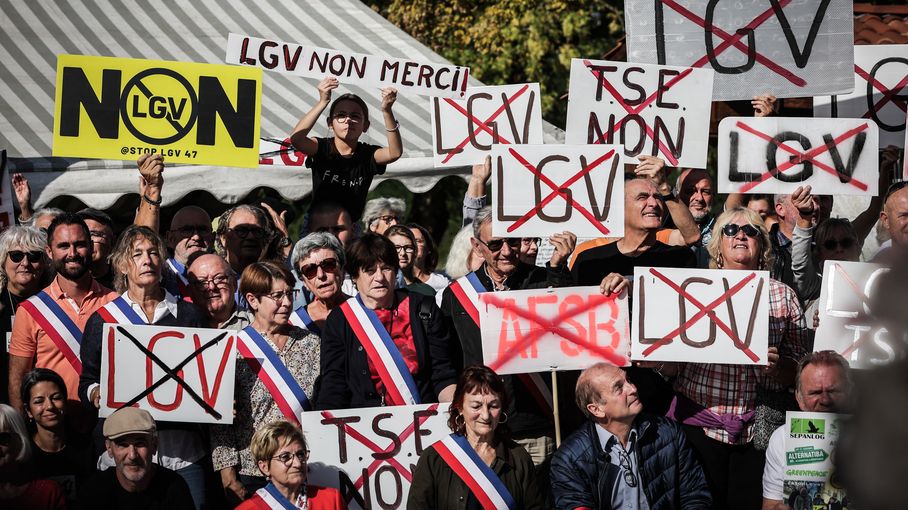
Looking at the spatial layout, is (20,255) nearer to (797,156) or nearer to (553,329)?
(553,329)

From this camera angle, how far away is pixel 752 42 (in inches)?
269

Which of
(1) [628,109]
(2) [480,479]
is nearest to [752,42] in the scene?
(1) [628,109]

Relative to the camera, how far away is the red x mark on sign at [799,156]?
6.24 m

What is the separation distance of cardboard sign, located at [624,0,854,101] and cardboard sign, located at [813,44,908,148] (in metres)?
0.29

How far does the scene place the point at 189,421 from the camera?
5.14m

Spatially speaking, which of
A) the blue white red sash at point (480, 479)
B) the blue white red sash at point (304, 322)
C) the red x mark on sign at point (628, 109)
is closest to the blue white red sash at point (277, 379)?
the blue white red sash at point (304, 322)

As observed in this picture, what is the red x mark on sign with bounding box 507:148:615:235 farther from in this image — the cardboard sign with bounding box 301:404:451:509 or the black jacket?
the cardboard sign with bounding box 301:404:451:509

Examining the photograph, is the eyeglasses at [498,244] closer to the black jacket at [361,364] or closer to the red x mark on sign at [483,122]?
the black jacket at [361,364]

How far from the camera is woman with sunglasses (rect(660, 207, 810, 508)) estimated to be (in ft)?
17.7

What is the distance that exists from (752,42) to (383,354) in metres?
3.13

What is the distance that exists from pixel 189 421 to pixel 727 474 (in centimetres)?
247

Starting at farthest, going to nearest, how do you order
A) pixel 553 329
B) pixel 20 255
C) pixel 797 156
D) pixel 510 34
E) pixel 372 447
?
pixel 510 34 < pixel 797 156 < pixel 20 255 < pixel 553 329 < pixel 372 447

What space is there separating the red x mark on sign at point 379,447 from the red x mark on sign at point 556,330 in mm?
507

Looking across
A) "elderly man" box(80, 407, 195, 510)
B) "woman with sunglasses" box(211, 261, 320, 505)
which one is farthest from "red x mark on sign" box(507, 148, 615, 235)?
"elderly man" box(80, 407, 195, 510)
